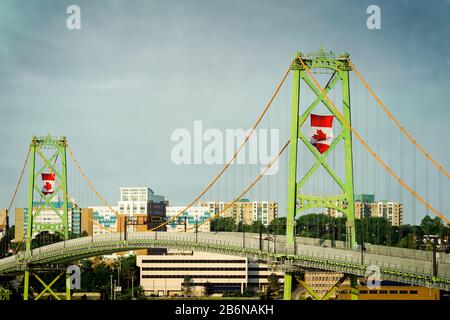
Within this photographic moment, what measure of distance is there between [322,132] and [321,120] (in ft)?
2.63

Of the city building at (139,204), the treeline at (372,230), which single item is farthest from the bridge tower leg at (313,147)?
the city building at (139,204)

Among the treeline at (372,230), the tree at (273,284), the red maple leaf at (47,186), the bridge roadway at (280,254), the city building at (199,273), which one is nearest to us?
the bridge roadway at (280,254)

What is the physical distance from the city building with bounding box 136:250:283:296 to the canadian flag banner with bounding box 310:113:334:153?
46.0 metres

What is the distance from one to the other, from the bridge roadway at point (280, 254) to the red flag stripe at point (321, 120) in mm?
6976

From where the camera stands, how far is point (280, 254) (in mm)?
43188

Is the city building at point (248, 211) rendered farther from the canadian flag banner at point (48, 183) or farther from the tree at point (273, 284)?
the canadian flag banner at point (48, 183)

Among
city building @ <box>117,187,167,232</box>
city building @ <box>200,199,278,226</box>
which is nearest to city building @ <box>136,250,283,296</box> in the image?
city building @ <box>117,187,167,232</box>

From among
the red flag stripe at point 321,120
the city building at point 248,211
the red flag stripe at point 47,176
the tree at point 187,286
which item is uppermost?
the red flag stripe at point 321,120

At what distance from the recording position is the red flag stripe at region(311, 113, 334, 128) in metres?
42.9

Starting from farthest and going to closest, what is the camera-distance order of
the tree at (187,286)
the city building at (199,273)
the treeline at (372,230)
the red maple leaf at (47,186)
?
the city building at (199,273)
the tree at (187,286)
the red maple leaf at (47,186)
the treeline at (372,230)

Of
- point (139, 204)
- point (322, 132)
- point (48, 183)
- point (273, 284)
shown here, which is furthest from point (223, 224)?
point (322, 132)

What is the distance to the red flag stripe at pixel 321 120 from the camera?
141 ft

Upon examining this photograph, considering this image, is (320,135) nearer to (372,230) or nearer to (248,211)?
(372,230)
